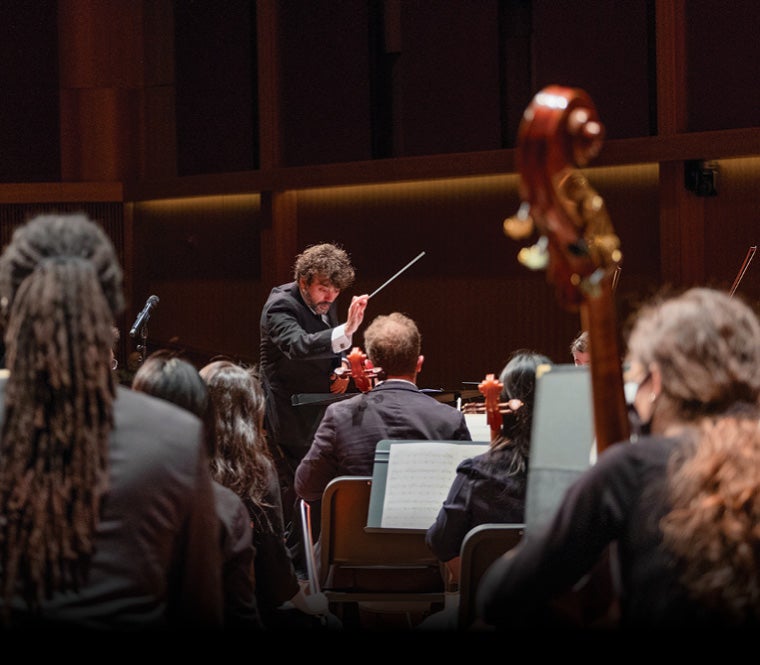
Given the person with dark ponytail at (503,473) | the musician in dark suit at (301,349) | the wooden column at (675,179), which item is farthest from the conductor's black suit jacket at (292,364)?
the wooden column at (675,179)

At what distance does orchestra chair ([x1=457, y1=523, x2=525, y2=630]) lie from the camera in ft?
8.45

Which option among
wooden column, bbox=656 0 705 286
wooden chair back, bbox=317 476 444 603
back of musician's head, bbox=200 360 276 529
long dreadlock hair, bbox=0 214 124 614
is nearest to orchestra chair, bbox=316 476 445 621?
wooden chair back, bbox=317 476 444 603

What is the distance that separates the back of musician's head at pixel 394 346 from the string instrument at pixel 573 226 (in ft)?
7.32

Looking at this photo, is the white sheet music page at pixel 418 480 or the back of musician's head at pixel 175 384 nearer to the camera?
the back of musician's head at pixel 175 384

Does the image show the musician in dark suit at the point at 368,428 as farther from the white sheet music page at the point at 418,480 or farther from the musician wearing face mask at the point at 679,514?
the musician wearing face mask at the point at 679,514

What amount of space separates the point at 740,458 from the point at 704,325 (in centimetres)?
18

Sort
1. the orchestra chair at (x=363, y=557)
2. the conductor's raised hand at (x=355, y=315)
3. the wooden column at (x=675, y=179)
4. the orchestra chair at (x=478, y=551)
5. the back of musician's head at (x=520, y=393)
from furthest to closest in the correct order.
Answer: the wooden column at (x=675, y=179), the conductor's raised hand at (x=355, y=315), the orchestra chair at (x=363, y=557), the back of musician's head at (x=520, y=393), the orchestra chair at (x=478, y=551)

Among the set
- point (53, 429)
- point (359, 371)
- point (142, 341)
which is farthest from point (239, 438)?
point (142, 341)

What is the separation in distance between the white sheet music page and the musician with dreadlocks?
1.62m

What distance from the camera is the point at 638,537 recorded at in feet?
4.41

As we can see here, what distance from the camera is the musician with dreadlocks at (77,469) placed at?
132cm

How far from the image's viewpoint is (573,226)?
4.58 feet

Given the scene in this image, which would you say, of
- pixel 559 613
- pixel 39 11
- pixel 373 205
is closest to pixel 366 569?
pixel 559 613

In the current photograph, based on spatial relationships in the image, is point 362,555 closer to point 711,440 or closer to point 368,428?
point 368,428
